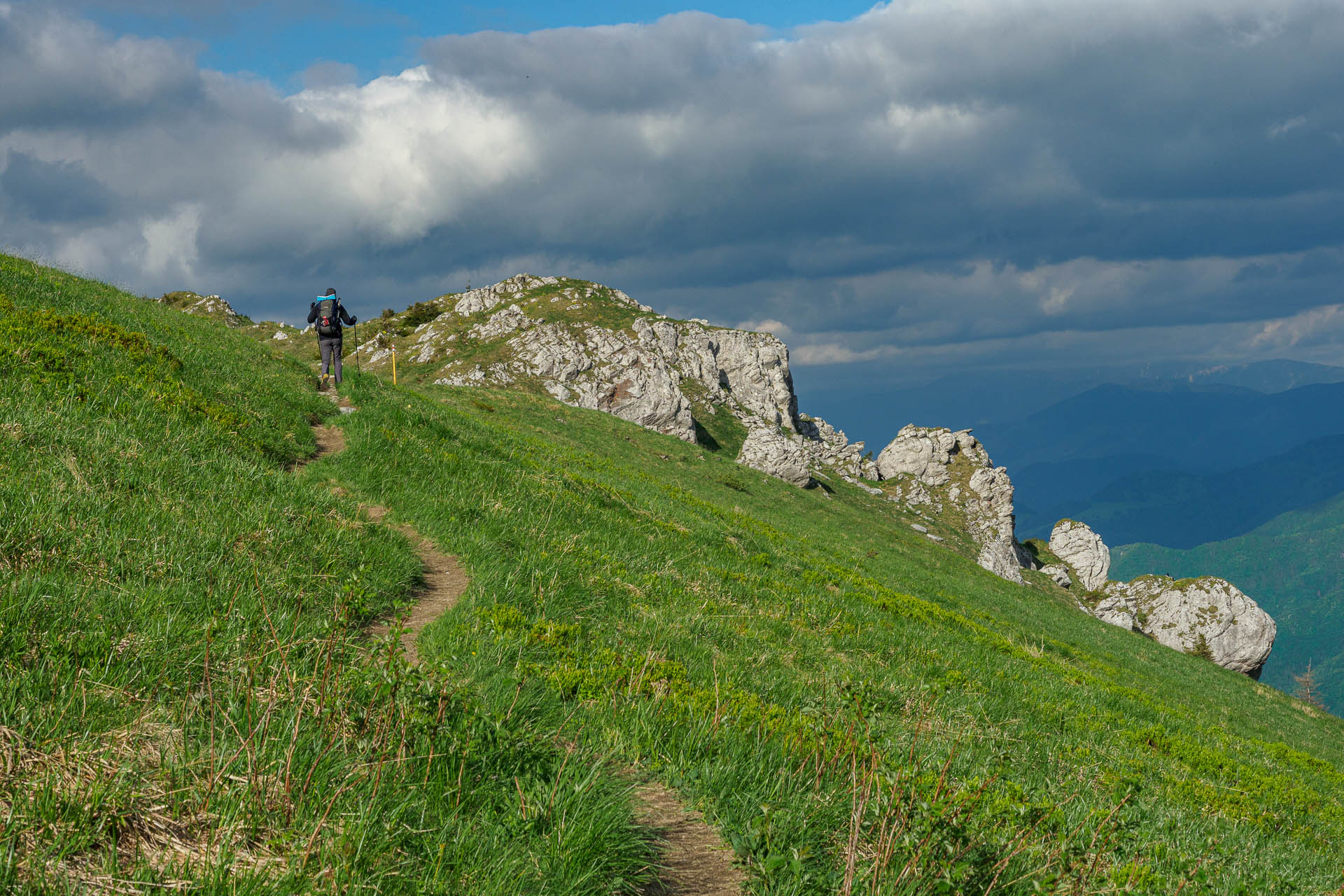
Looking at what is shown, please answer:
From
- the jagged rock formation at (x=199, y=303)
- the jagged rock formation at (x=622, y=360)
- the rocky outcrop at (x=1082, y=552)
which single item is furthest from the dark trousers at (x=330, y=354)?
the rocky outcrop at (x=1082, y=552)

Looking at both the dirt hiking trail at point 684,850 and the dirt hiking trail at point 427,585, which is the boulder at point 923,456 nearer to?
the dirt hiking trail at point 427,585

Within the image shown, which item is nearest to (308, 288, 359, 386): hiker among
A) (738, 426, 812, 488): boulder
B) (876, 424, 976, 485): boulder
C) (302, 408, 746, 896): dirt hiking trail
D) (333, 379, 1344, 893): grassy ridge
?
(333, 379, 1344, 893): grassy ridge

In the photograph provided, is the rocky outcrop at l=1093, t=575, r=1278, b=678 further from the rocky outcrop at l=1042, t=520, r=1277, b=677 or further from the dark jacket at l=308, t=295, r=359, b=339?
the dark jacket at l=308, t=295, r=359, b=339

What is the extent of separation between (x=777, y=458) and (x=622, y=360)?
27345 millimetres

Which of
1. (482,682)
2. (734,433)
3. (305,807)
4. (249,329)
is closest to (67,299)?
(482,682)

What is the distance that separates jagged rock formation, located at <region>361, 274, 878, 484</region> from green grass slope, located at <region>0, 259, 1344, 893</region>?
6190 cm

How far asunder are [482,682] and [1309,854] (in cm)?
1020

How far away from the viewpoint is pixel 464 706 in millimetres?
4086

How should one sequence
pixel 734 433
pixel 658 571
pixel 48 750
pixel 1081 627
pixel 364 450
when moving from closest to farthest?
pixel 48 750 → pixel 658 571 → pixel 364 450 → pixel 1081 627 → pixel 734 433

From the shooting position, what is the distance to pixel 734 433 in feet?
366

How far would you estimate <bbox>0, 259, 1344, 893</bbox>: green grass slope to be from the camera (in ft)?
10.1

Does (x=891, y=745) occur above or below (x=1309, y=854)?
above

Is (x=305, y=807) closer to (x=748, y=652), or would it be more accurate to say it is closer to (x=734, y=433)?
(x=748, y=652)

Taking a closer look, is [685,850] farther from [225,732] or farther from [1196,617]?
[1196,617]
